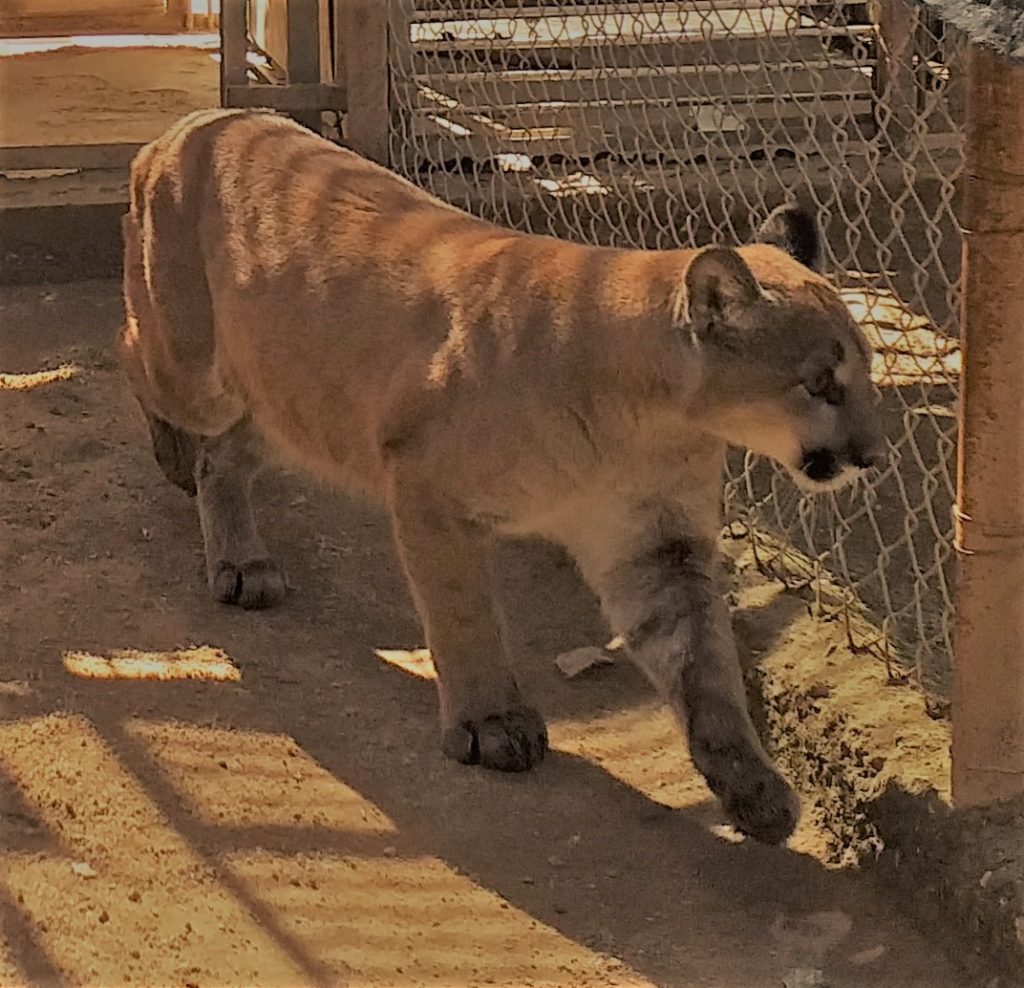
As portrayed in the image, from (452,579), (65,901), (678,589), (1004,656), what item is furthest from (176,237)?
(1004,656)

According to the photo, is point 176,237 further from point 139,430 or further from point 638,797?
point 638,797

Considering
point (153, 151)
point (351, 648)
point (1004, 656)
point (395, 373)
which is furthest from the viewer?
point (153, 151)

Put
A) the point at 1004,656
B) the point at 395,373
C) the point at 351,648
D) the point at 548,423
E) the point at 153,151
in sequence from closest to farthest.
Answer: the point at 1004,656
the point at 548,423
the point at 395,373
the point at 351,648
the point at 153,151

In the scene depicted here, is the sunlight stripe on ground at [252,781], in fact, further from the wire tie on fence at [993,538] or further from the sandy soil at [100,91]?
the sandy soil at [100,91]

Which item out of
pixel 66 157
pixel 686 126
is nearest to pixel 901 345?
pixel 686 126

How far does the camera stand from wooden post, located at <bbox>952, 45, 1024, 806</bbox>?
2762mm

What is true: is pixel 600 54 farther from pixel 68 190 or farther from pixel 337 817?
pixel 337 817

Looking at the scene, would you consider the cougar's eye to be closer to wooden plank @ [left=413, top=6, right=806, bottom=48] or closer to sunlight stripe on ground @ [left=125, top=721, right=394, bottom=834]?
sunlight stripe on ground @ [left=125, top=721, right=394, bottom=834]

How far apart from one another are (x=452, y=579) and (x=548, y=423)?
1.16 ft

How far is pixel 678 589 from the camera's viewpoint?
11.4 ft

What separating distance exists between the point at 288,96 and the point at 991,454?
12.0 ft

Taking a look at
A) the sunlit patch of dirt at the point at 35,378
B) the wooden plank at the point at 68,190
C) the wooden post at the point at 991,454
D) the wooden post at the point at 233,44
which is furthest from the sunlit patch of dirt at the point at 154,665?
the wooden plank at the point at 68,190

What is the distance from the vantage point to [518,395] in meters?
3.40

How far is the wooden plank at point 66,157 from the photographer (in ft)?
22.0
